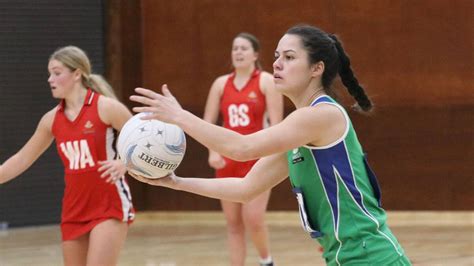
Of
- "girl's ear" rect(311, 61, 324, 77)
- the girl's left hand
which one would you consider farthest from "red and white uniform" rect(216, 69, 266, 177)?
"girl's ear" rect(311, 61, 324, 77)

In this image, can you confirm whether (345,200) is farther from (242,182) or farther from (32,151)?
(32,151)

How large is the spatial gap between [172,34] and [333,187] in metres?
8.72

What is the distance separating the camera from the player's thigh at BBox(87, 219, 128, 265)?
18.2ft

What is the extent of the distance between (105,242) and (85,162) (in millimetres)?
509

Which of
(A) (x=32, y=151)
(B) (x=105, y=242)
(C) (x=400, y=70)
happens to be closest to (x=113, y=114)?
(A) (x=32, y=151)

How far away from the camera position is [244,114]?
8297mm

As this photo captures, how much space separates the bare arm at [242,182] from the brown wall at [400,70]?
7.18 m

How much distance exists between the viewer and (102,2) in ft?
40.3

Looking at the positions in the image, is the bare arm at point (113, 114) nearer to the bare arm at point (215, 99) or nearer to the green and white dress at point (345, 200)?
the green and white dress at point (345, 200)

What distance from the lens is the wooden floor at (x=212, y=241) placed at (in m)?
9.14

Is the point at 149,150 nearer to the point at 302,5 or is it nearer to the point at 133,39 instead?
the point at 302,5

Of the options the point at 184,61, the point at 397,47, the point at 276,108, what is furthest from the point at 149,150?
the point at 184,61

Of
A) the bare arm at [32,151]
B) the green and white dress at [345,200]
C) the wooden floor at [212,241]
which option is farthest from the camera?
the wooden floor at [212,241]

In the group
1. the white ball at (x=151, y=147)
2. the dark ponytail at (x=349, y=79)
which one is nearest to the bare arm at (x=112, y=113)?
the white ball at (x=151, y=147)
